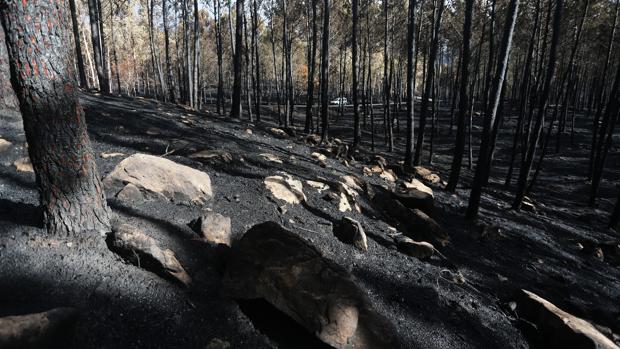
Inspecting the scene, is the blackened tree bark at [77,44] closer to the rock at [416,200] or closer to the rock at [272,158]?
the rock at [272,158]

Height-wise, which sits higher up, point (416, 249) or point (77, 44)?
point (77, 44)

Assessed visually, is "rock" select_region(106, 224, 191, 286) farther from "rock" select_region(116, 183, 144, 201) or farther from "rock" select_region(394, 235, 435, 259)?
"rock" select_region(394, 235, 435, 259)

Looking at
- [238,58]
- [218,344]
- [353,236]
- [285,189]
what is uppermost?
[238,58]

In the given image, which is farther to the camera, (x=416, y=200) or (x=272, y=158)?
(x=416, y=200)

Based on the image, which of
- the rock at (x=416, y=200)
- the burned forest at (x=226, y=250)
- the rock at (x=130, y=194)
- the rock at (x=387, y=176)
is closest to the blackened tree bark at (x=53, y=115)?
the burned forest at (x=226, y=250)

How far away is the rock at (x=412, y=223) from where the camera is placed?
23.9ft

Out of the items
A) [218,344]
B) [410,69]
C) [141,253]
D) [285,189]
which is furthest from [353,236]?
[410,69]

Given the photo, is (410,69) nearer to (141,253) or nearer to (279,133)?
(279,133)

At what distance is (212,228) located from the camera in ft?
14.2

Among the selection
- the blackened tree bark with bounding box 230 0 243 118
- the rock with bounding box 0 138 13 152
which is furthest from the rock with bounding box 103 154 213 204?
the blackened tree bark with bounding box 230 0 243 118

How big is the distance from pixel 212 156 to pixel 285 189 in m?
1.78

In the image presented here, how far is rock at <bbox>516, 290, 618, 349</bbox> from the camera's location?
4148mm

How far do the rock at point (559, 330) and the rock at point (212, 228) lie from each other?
453 centimetres

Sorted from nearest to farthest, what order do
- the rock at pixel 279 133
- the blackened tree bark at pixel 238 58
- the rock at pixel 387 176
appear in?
the rock at pixel 387 176
the rock at pixel 279 133
the blackened tree bark at pixel 238 58
